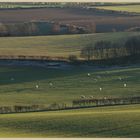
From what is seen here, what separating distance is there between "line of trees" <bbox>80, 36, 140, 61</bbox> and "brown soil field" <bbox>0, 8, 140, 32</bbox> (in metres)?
10.3

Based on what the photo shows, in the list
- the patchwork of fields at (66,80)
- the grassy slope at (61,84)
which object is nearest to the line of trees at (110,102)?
the patchwork of fields at (66,80)

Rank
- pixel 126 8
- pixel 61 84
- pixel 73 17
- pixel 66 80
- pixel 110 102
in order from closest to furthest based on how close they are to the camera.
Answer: pixel 110 102, pixel 61 84, pixel 66 80, pixel 73 17, pixel 126 8

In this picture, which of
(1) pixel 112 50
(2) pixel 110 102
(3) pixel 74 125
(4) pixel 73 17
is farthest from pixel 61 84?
(4) pixel 73 17

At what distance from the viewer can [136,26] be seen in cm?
4809

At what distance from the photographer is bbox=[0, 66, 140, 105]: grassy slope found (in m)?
21.6

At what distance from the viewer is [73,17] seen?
50812 mm

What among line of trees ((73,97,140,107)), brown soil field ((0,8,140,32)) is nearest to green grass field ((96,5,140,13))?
brown soil field ((0,8,140,32))

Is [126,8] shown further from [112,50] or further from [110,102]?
[110,102]

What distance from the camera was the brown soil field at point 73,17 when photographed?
1912 inches

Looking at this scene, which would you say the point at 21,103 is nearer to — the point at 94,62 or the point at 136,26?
the point at 94,62

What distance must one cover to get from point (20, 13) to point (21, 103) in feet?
102

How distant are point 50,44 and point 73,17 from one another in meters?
8.74

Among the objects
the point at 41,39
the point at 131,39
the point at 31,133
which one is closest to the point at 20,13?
the point at 41,39

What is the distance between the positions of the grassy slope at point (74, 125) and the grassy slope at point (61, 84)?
264 inches
